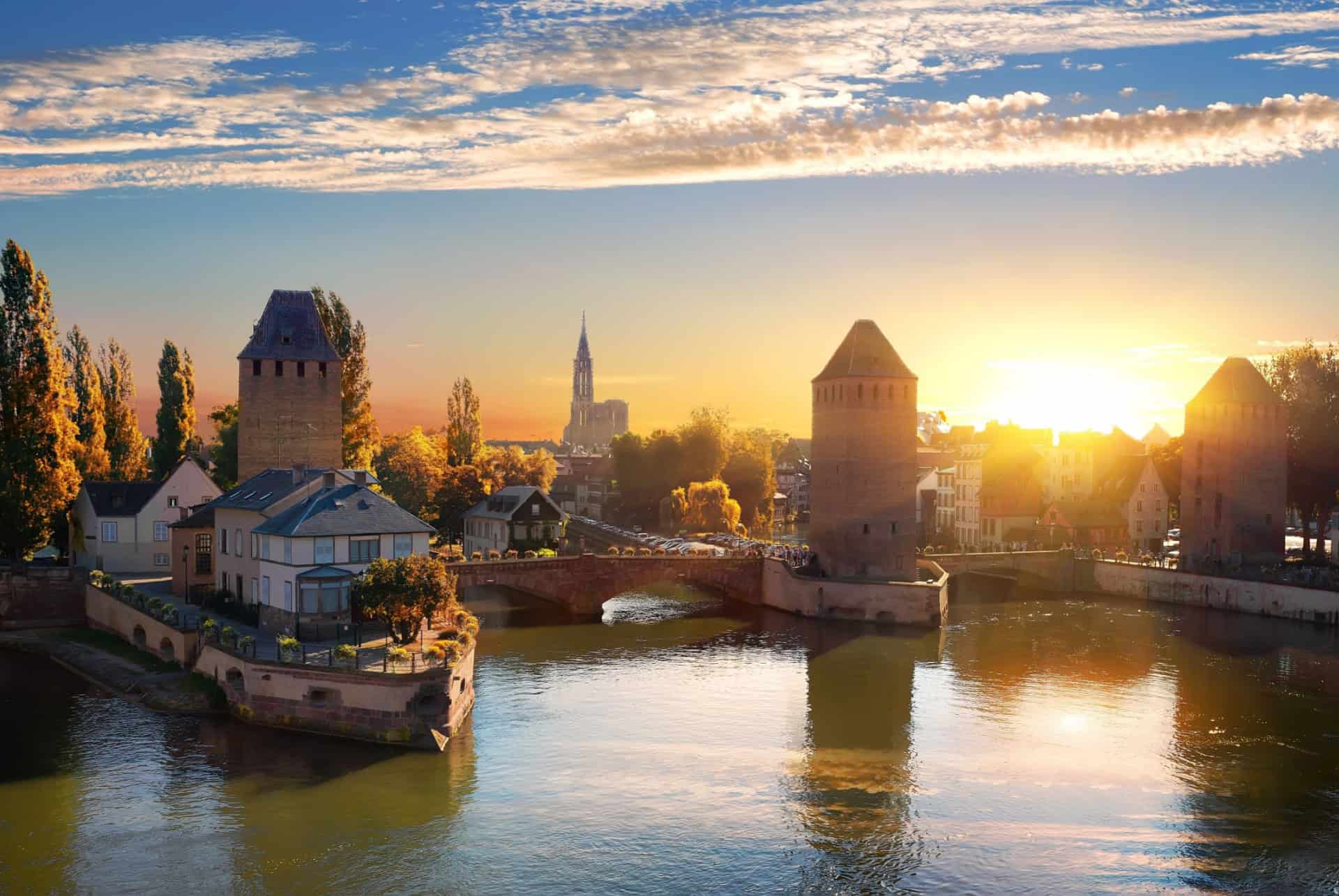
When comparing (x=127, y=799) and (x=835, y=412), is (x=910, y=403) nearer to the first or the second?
(x=835, y=412)

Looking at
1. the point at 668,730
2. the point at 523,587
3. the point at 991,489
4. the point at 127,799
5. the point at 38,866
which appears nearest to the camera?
the point at 38,866

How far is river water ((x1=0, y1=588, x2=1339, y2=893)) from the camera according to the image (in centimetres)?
3177

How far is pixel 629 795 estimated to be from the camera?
3750 centimetres

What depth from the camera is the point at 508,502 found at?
88.9 meters

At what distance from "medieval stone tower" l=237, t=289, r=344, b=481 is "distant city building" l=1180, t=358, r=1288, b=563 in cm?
6648

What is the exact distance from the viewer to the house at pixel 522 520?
8719 centimetres

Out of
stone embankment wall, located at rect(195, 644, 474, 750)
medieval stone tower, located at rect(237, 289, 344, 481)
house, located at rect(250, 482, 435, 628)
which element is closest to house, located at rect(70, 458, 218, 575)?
medieval stone tower, located at rect(237, 289, 344, 481)

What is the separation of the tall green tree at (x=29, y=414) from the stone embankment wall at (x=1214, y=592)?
76877 mm

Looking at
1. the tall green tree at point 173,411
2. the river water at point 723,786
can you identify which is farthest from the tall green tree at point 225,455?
the river water at point 723,786

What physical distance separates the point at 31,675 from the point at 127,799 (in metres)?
23.3

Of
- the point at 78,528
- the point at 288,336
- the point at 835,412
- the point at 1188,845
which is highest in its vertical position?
the point at 288,336

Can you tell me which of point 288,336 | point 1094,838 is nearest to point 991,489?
point 288,336

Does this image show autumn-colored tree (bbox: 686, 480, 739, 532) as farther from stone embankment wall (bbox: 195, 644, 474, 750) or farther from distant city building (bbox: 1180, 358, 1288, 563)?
stone embankment wall (bbox: 195, 644, 474, 750)

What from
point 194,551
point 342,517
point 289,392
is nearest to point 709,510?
point 289,392
